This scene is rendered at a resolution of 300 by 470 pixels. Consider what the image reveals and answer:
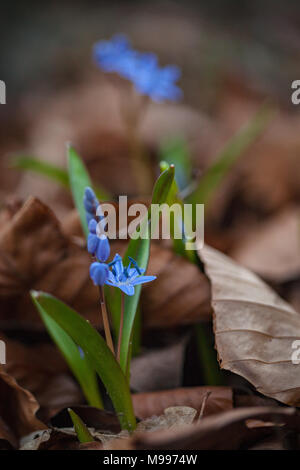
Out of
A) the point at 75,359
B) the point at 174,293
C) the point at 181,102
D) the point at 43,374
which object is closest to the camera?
the point at 75,359

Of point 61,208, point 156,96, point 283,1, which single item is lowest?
point 61,208

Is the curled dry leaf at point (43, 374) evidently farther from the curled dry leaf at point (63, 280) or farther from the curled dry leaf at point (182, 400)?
the curled dry leaf at point (182, 400)

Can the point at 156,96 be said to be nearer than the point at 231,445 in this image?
No

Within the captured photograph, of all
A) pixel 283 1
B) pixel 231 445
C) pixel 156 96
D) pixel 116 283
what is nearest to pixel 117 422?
pixel 231 445

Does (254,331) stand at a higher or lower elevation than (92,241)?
lower

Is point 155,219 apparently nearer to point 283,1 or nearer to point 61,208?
point 61,208

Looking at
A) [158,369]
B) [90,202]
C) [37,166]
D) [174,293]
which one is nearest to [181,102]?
[37,166]

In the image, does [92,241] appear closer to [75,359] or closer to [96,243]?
[96,243]
